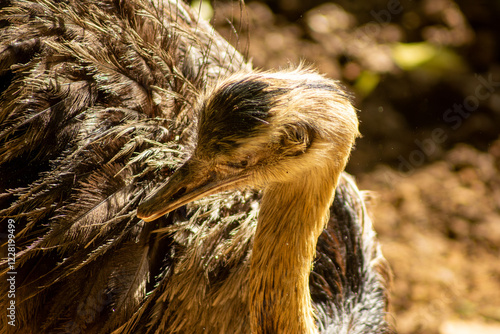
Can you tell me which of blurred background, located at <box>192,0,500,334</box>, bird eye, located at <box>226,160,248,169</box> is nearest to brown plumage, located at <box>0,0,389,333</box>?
bird eye, located at <box>226,160,248,169</box>

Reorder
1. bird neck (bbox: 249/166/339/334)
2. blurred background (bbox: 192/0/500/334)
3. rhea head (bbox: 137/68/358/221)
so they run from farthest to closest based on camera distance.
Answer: blurred background (bbox: 192/0/500/334), bird neck (bbox: 249/166/339/334), rhea head (bbox: 137/68/358/221)

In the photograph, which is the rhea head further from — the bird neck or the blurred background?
the blurred background

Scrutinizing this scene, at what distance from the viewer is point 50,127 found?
186cm

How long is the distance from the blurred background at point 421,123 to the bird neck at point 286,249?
1611mm

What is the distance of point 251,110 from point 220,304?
772mm

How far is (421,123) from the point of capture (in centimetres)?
415

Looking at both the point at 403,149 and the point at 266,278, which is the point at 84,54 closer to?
the point at 266,278

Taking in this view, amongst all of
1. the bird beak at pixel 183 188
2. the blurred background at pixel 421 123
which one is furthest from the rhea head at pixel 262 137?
the blurred background at pixel 421 123

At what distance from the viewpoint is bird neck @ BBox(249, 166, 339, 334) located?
5.67 feet

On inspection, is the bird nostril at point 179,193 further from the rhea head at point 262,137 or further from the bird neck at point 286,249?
the bird neck at point 286,249

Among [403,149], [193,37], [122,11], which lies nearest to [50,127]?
[122,11]

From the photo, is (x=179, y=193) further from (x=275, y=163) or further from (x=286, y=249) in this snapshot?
(x=286, y=249)

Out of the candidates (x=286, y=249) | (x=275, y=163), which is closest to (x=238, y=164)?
(x=275, y=163)

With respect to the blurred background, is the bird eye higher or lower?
lower
